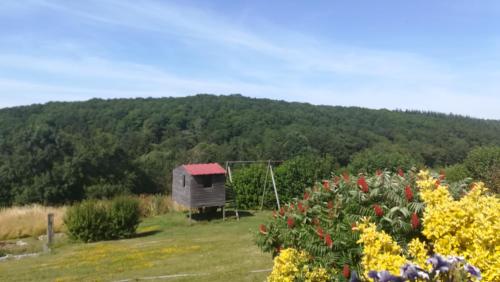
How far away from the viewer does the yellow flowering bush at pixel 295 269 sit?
5.37 metres

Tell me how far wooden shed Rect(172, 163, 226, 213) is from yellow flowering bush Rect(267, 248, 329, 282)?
15.9 meters

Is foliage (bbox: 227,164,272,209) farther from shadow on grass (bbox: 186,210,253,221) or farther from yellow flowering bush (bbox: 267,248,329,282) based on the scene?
yellow flowering bush (bbox: 267,248,329,282)

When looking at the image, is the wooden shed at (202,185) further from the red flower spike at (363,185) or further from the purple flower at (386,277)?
the purple flower at (386,277)

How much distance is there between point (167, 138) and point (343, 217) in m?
60.9

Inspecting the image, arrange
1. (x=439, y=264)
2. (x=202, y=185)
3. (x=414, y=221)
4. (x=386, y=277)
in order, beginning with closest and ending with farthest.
Result: (x=386, y=277) → (x=439, y=264) → (x=414, y=221) → (x=202, y=185)

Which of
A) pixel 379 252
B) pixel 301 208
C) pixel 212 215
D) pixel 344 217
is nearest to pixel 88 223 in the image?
pixel 212 215

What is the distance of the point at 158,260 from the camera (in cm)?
1205

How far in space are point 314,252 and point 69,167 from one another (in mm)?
38884

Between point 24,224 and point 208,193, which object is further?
point 208,193

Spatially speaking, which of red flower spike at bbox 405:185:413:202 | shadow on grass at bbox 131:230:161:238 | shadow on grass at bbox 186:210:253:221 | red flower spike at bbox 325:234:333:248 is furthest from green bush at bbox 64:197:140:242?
red flower spike at bbox 405:185:413:202

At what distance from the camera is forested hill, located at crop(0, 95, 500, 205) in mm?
41000

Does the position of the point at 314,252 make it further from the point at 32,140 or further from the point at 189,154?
the point at 189,154

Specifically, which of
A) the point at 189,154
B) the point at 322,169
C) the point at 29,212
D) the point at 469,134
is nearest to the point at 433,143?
the point at 469,134

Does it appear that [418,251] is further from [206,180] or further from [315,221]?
[206,180]
